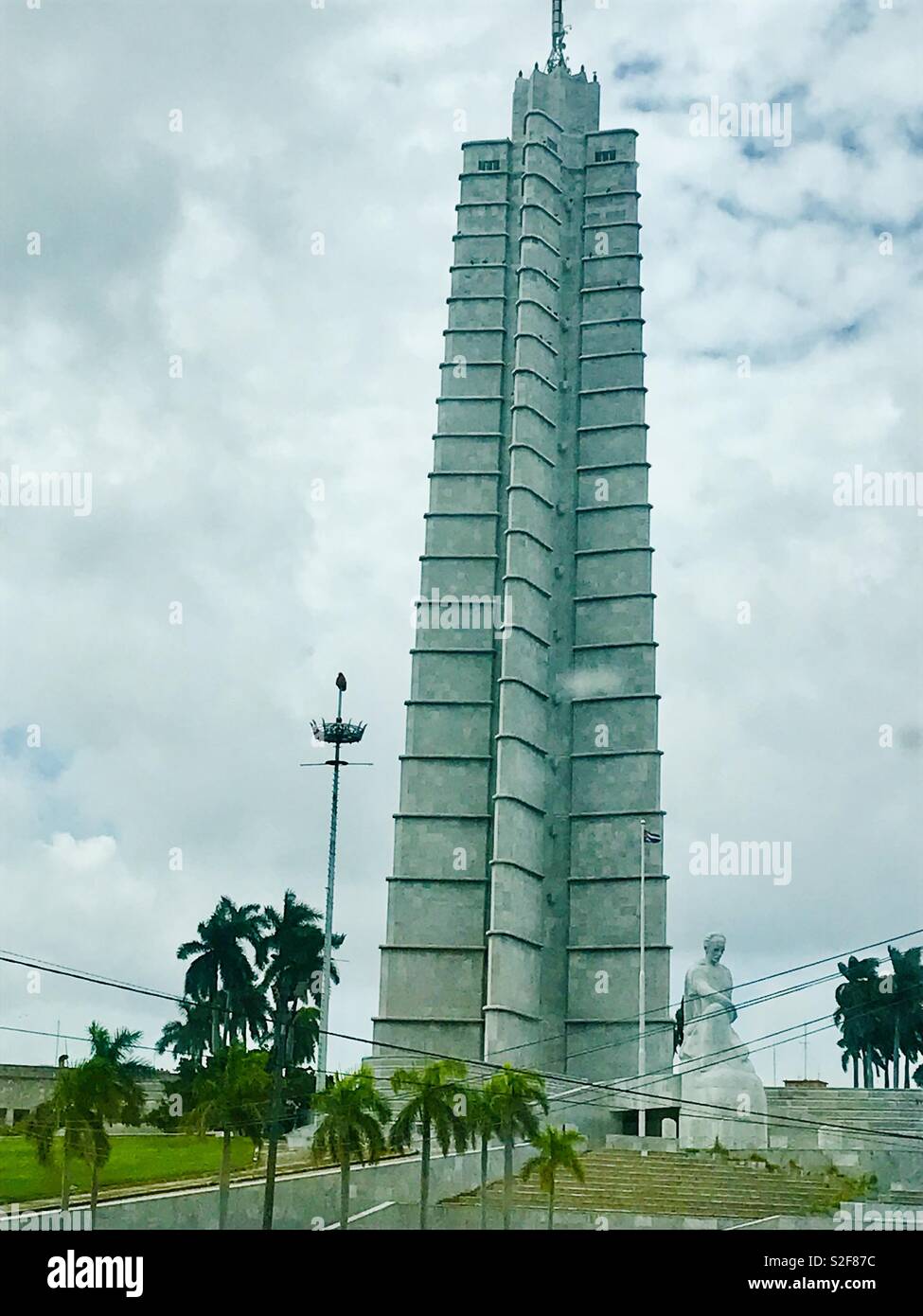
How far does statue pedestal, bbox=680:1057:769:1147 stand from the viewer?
1618 inches

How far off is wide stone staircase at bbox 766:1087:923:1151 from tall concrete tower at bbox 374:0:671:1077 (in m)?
6.04

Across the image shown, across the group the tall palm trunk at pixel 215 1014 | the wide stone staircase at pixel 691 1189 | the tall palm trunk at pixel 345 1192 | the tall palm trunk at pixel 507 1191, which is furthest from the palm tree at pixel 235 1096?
the tall palm trunk at pixel 215 1014

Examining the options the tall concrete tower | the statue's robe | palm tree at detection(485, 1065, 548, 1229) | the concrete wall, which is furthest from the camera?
the tall concrete tower

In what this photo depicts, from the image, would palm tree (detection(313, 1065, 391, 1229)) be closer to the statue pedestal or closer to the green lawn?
the green lawn

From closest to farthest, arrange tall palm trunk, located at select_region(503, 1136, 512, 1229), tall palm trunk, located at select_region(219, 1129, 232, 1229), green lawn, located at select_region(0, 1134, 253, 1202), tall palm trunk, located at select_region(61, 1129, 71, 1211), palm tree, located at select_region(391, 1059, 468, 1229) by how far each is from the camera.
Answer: tall palm trunk, located at select_region(61, 1129, 71, 1211) → tall palm trunk, located at select_region(219, 1129, 232, 1229) → palm tree, located at select_region(391, 1059, 468, 1229) → tall palm trunk, located at select_region(503, 1136, 512, 1229) → green lawn, located at select_region(0, 1134, 253, 1202)

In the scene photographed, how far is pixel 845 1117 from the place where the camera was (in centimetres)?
4338

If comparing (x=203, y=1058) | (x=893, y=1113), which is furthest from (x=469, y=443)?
(x=893, y=1113)

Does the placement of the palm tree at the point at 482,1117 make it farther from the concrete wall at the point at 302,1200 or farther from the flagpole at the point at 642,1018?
the flagpole at the point at 642,1018

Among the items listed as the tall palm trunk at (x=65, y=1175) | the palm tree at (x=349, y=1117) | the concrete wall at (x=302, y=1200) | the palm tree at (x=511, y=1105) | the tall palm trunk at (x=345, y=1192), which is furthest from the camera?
the palm tree at (x=511, y=1105)

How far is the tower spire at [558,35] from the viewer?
214 ft

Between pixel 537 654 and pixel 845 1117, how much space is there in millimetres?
19239

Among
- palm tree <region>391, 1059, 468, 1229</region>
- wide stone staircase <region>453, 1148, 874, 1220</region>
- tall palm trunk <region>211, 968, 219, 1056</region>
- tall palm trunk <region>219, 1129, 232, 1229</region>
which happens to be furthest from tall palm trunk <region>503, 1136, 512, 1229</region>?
tall palm trunk <region>211, 968, 219, 1056</region>

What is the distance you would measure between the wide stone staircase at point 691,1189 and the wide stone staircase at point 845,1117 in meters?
3.55
